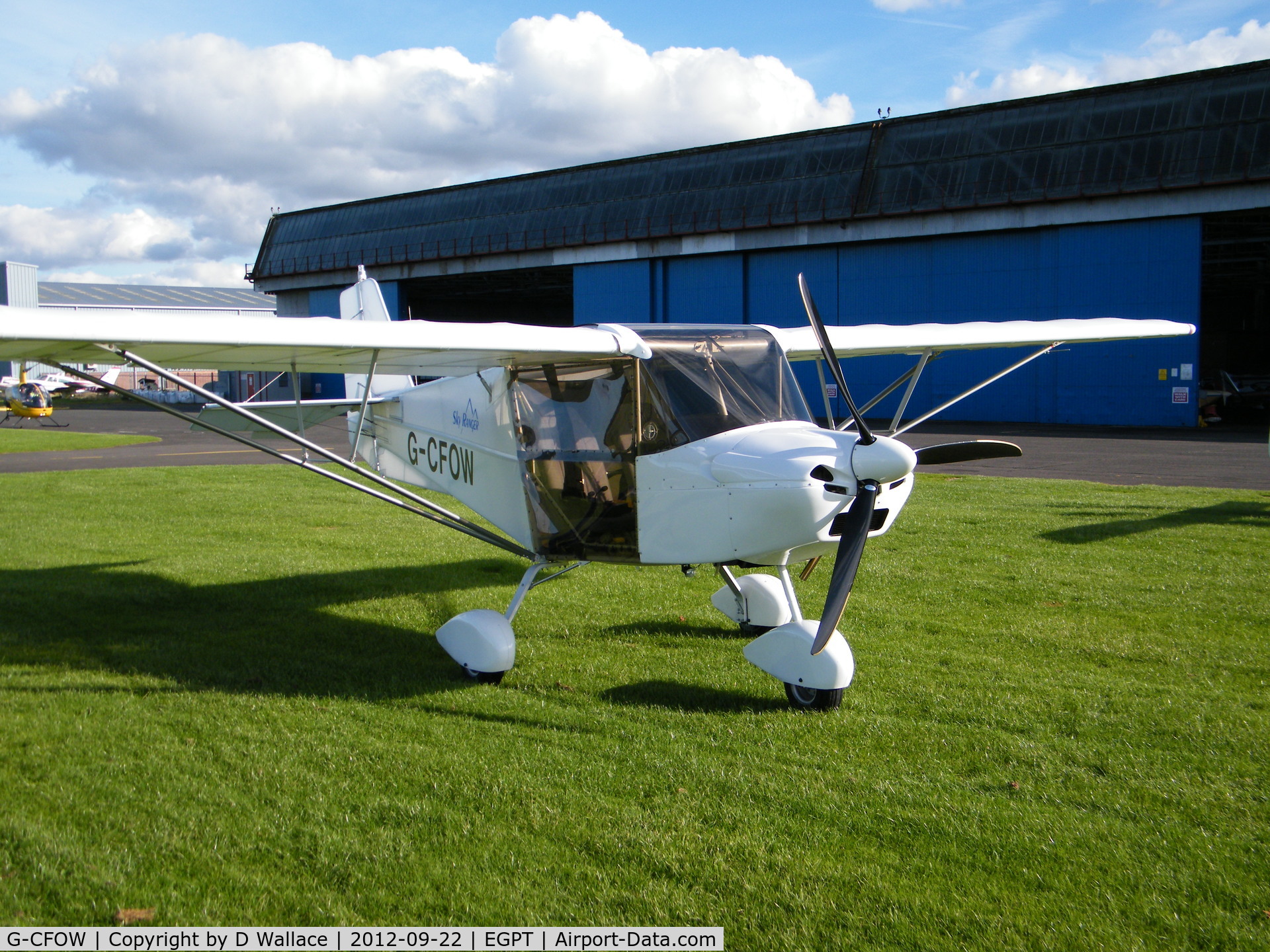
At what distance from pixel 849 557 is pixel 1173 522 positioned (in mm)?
8391

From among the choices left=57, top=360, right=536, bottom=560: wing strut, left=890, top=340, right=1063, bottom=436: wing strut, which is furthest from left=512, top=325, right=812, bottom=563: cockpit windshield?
left=890, top=340, right=1063, bottom=436: wing strut

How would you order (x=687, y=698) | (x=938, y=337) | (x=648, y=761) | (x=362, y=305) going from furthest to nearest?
(x=362, y=305)
(x=938, y=337)
(x=687, y=698)
(x=648, y=761)

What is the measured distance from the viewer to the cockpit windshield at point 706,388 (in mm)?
5617

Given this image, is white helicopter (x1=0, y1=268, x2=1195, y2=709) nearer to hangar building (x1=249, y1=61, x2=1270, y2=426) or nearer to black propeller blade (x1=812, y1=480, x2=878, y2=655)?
black propeller blade (x1=812, y1=480, x2=878, y2=655)

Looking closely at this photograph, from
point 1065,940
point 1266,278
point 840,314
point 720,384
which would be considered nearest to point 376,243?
point 840,314

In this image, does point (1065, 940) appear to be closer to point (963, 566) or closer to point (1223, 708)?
point (1223, 708)

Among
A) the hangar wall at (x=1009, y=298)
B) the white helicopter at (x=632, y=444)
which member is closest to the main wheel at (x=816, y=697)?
the white helicopter at (x=632, y=444)

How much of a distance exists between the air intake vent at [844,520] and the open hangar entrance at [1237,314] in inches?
1169

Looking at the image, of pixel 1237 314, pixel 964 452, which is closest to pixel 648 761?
pixel 964 452

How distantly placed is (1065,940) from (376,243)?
50.8m

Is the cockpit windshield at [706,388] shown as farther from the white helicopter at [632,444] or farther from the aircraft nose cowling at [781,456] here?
the aircraft nose cowling at [781,456]

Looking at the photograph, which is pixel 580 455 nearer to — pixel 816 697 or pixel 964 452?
pixel 816 697

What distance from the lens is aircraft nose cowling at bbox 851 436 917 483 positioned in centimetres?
483

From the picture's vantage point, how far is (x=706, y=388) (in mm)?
5688
